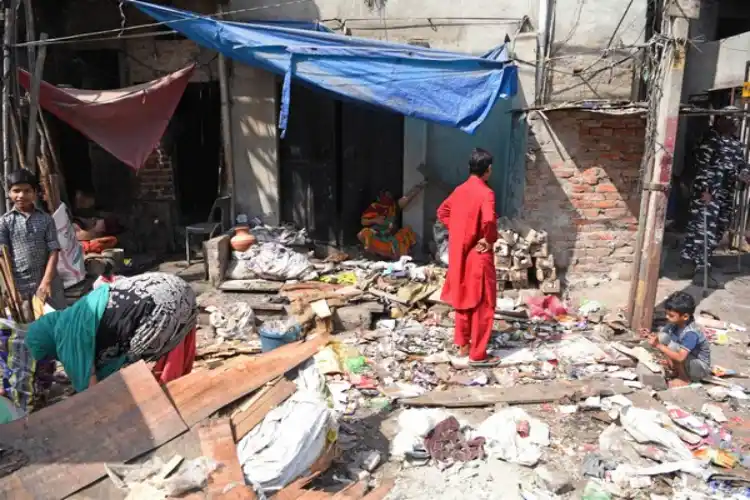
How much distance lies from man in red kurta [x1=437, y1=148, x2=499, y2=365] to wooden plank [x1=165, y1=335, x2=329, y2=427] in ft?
6.29

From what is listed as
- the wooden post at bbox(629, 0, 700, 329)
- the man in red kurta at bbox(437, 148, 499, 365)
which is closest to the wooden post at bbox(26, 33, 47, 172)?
the man in red kurta at bbox(437, 148, 499, 365)

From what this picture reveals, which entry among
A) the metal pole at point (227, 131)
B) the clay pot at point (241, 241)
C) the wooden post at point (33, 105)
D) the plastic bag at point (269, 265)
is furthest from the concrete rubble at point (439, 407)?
the wooden post at point (33, 105)

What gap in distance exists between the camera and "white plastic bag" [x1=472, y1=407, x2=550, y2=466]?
3748 millimetres

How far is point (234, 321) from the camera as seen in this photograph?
5867mm

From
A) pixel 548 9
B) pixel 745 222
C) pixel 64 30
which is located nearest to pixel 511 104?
pixel 548 9

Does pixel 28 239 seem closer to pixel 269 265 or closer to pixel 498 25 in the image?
pixel 269 265

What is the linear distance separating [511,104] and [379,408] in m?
4.91

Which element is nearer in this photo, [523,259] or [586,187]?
[523,259]

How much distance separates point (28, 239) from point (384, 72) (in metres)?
3.76

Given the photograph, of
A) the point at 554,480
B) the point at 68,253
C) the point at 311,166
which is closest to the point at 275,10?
the point at 311,166

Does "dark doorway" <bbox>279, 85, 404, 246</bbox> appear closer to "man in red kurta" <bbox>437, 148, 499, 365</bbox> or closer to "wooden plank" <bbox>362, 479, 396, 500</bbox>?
"man in red kurta" <bbox>437, 148, 499, 365</bbox>

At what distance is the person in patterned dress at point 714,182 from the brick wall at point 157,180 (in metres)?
7.04

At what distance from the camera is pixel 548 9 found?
705cm

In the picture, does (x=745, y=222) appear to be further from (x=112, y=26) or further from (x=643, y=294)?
(x=112, y=26)
